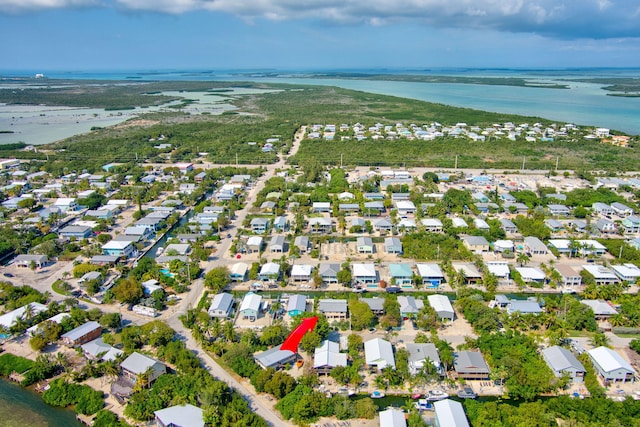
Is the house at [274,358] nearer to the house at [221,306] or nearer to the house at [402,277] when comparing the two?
the house at [221,306]

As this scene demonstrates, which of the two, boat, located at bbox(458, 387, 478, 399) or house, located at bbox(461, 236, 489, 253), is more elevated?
house, located at bbox(461, 236, 489, 253)

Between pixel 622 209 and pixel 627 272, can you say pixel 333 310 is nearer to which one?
pixel 627 272

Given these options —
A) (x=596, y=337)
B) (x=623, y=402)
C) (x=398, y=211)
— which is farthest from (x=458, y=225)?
(x=623, y=402)

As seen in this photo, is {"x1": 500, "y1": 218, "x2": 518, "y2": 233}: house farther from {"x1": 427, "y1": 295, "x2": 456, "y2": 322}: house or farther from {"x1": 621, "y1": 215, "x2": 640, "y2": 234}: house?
{"x1": 427, "y1": 295, "x2": 456, "y2": 322}: house

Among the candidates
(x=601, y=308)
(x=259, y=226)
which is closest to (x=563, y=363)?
(x=601, y=308)

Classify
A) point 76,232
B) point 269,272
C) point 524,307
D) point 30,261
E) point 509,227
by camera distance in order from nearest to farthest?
point 524,307
point 269,272
point 30,261
point 76,232
point 509,227

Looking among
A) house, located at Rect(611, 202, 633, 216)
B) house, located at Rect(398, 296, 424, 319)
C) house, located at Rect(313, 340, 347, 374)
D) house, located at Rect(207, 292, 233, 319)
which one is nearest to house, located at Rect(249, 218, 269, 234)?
house, located at Rect(207, 292, 233, 319)

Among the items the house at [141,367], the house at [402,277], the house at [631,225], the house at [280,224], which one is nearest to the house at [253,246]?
the house at [280,224]
